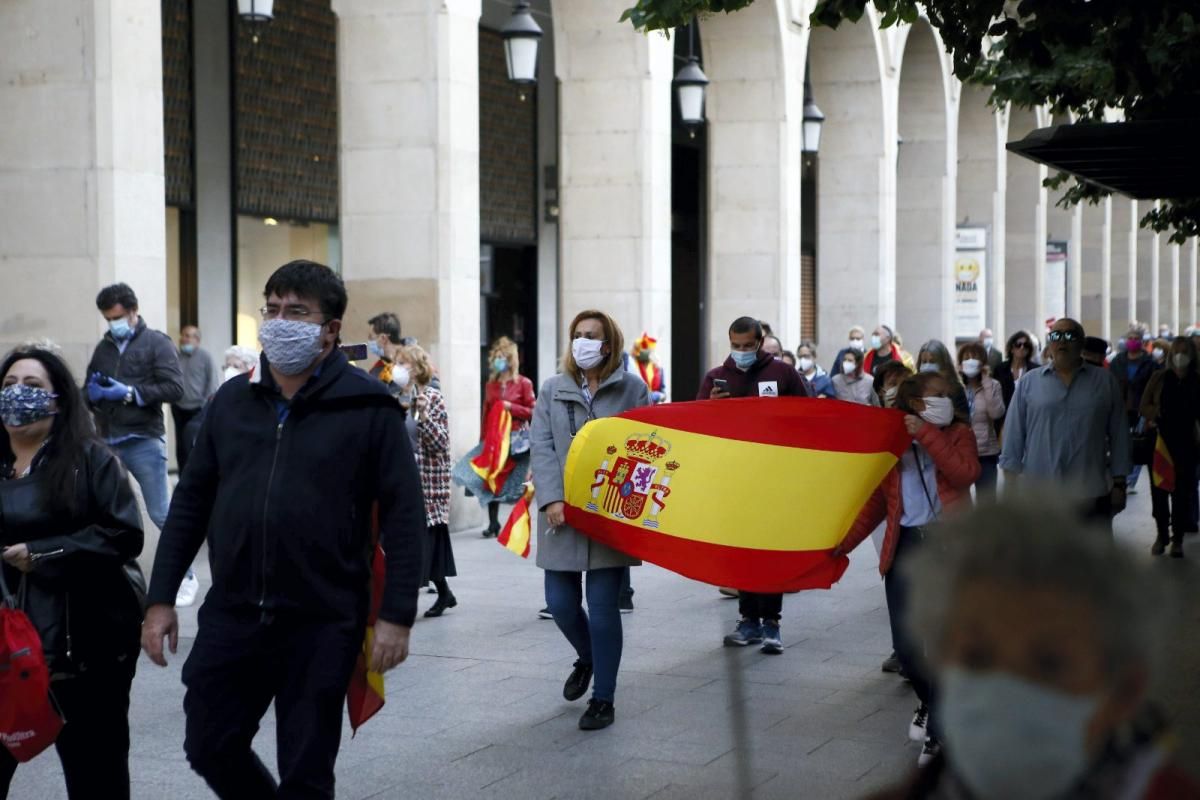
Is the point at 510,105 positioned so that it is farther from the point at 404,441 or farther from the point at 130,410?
the point at 404,441

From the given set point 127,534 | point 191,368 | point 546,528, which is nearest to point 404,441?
point 127,534

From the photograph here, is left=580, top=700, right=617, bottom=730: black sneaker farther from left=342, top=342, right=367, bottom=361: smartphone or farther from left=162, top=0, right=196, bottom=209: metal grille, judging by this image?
left=162, top=0, right=196, bottom=209: metal grille

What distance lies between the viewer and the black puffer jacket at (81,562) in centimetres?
497

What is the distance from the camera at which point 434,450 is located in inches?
432

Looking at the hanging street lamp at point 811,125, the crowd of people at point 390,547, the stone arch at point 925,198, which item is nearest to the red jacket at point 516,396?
the crowd of people at point 390,547

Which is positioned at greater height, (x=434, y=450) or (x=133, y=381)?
(x=133, y=381)

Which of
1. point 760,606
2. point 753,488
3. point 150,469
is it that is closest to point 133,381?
point 150,469

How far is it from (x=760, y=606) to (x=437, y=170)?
22.9 ft

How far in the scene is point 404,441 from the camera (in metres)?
4.79

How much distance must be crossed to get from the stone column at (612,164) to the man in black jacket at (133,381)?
895 cm

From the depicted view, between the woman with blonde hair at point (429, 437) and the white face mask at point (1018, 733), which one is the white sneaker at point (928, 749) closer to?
the woman with blonde hair at point (429, 437)

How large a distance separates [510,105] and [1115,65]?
53.4 ft

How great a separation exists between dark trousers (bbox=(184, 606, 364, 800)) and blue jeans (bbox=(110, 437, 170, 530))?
21.2ft

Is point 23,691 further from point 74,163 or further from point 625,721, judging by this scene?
point 74,163
